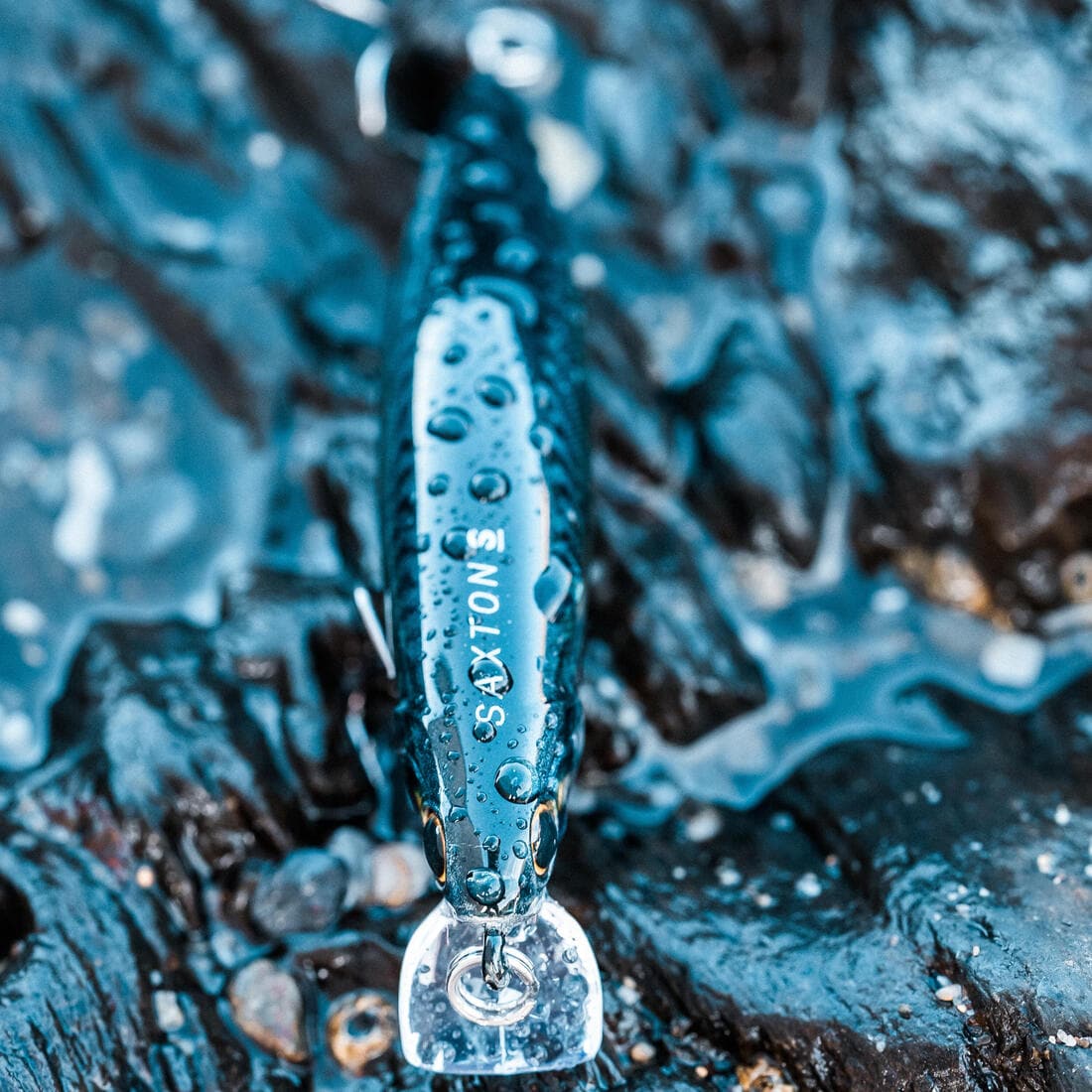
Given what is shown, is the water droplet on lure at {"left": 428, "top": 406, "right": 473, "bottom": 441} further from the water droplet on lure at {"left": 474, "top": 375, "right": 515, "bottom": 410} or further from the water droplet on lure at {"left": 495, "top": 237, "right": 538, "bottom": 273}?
the water droplet on lure at {"left": 495, "top": 237, "right": 538, "bottom": 273}

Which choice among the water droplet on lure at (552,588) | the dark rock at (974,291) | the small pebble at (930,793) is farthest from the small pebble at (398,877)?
the dark rock at (974,291)

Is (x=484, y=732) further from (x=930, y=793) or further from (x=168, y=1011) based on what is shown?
(x=930, y=793)

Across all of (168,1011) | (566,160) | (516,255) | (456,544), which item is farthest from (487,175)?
(168,1011)

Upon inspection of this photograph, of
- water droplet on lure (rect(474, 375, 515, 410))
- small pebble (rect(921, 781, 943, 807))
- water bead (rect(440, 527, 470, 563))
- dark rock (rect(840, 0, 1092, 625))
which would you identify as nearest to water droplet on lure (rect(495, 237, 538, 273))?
water droplet on lure (rect(474, 375, 515, 410))

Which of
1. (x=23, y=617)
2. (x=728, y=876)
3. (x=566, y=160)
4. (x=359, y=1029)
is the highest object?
(x=566, y=160)

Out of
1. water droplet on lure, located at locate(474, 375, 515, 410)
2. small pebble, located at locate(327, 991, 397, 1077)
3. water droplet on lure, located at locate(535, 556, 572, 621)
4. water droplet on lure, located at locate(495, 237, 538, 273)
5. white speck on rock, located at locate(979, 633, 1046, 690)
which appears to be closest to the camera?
water droplet on lure, located at locate(535, 556, 572, 621)

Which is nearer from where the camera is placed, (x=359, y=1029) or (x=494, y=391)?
(x=359, y=1029)

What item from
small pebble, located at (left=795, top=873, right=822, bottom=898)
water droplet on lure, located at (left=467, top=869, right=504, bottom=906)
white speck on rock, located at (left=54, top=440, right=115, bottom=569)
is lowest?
small pebble, located at (left=795, top=873, right=822, bottom=898)
